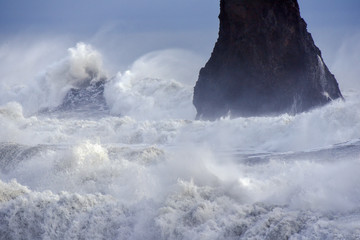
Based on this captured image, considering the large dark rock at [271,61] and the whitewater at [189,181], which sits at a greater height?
the large dark rock at [271,61]

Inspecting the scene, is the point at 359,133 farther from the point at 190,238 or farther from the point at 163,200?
the point at 190,238

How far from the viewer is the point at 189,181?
31.4 ft

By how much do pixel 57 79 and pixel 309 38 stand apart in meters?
26.2

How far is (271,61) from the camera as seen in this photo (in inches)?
1050

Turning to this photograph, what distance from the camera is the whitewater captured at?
616cm

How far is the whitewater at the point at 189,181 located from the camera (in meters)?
6.16

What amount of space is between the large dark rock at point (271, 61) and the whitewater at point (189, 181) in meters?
6.57

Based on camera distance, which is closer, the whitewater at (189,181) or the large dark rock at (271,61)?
the whitewater at (189,181)

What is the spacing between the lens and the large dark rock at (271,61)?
26.4 meters

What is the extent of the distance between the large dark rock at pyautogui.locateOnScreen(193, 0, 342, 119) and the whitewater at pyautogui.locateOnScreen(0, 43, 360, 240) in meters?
6.57

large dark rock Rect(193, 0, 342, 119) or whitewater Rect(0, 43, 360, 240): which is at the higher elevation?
large dark rock Rect(193, 0, 342, 119)

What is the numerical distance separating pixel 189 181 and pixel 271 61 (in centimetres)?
1847

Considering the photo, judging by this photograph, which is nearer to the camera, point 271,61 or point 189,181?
point 189,181

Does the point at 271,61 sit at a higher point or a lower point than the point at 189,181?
higher
